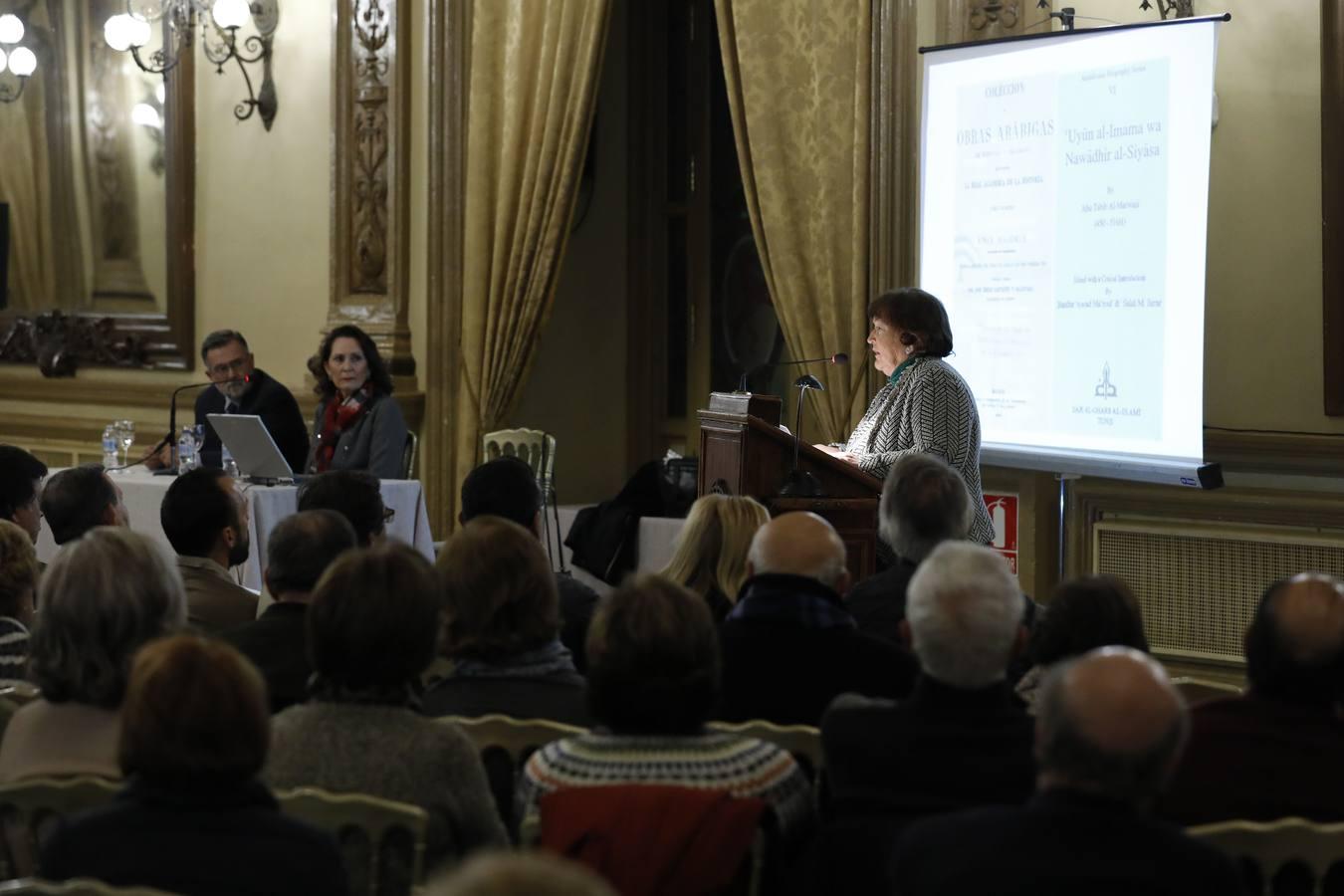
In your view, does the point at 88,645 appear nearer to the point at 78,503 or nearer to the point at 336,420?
the point at 78,503

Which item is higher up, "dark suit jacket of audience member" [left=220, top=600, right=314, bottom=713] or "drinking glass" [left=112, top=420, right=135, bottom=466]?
"drinking glass" [left=112, top=420, right=135, bottom=466]

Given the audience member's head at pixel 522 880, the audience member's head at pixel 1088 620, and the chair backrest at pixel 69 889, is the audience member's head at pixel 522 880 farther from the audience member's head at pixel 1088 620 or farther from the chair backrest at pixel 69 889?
the audience member's head at pixel 1088 620

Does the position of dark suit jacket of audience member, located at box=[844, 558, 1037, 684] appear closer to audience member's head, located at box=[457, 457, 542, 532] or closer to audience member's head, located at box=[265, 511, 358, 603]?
audience member's head, located at box=[457, 457, 542, 532]

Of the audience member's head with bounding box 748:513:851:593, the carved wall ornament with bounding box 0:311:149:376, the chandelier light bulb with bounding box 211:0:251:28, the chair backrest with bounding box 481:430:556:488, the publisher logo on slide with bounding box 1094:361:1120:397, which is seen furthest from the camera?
the carved wall ornament with bounding box 0:311:149:376

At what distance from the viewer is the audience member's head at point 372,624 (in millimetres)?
2225

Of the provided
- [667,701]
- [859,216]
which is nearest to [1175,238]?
[859,216]

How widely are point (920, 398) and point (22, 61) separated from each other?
5.36 metres

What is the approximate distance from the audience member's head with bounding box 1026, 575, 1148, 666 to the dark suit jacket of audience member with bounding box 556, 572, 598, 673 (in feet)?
3.44

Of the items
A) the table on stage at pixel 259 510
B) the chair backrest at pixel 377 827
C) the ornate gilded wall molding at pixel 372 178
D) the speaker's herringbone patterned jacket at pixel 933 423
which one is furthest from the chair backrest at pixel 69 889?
the ornate gilded wall molding at pixel 372 178

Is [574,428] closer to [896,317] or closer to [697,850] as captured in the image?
[896,317]

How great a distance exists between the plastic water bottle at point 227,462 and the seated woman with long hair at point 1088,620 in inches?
150

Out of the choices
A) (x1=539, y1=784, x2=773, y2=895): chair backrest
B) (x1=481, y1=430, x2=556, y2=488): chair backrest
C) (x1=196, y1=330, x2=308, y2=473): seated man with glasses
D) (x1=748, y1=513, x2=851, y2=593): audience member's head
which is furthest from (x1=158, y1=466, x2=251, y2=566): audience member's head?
(x1=481, y1=430, x2=556, y2=488): chair backrest

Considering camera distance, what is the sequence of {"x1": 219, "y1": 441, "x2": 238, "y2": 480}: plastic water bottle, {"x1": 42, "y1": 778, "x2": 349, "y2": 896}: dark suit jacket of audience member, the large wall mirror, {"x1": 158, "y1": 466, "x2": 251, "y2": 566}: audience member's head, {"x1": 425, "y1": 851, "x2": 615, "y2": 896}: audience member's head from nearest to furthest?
{"x1": 425, "y1": 851, "x2": 615, "y2": 896}: audience member's head, {"x1": 42, "y1": 778, "x2": 349, "y2": 896}: dark suit jacket of audience member, {"x1": 158, "y1": 466, "x2": 251, "y2": 566}: audience member's head, {"x1": 219, "y1": 441, "x2": 238, "y2": 480}: plastic water bottle, the large wall mirror

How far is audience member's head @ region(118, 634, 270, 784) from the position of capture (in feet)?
5.73
